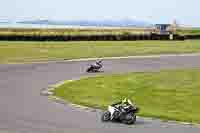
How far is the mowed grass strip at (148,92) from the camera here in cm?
1828

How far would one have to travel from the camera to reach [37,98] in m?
21.0

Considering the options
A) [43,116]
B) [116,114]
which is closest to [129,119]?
[116,114]

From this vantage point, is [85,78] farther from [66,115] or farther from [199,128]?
[199,128]

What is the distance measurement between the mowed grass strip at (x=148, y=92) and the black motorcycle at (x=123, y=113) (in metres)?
1.80

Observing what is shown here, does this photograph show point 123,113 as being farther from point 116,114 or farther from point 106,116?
point 106,116

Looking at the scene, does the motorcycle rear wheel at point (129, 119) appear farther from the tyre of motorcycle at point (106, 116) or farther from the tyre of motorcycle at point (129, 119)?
the tyre of motorcycle at point (106, 116)

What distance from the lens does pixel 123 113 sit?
15141 millimetres

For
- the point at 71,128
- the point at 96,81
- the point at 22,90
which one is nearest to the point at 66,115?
the point at 71,128

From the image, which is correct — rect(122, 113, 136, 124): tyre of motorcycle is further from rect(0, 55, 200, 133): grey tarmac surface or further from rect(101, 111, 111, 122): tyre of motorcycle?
rect(101, 111, 111, 122): tyre of motorcycle

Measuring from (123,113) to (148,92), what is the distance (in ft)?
28.1

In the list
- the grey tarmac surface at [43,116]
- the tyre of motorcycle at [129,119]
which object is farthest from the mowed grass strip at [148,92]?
the tyre of motorcycle at [129,119]

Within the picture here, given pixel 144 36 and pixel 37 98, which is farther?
pixel 144 36

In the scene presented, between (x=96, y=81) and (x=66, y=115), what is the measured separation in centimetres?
1152

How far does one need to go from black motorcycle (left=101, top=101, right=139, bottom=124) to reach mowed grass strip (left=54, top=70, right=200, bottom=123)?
1797mm
